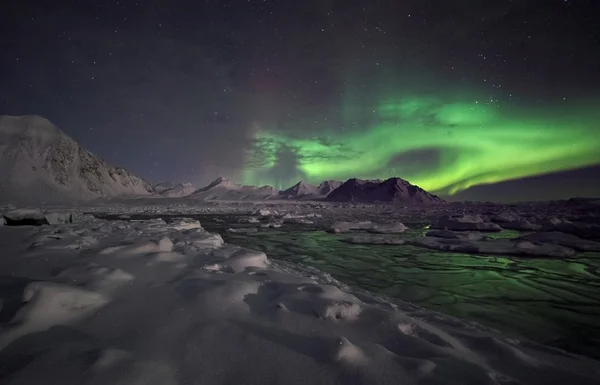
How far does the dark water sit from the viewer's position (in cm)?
412

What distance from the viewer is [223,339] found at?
7.60 feet

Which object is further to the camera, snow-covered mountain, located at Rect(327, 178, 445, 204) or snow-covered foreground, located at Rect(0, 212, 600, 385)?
snow-covered mountain, located at Rect(327, 178, 445, 204)

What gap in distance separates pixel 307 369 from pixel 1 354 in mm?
2133

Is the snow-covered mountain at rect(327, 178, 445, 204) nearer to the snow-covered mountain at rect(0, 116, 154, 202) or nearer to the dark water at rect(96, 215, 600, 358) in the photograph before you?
the snow-covered mountain at rect(0, 116, 154, 202)

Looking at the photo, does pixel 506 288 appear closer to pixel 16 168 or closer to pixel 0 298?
pixel 0 298

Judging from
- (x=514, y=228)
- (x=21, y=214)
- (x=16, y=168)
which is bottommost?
(x=514, y=228)

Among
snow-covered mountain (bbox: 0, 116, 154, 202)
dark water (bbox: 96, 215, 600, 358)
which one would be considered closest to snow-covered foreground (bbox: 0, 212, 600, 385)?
dark water (bbox: 96, 215, 600, 358)

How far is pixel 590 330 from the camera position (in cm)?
405

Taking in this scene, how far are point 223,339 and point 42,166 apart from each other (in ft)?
359

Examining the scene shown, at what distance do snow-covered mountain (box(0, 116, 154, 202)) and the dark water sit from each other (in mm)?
88938

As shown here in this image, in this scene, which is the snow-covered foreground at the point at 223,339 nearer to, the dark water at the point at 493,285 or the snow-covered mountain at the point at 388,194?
the dark water at the point at 493,285

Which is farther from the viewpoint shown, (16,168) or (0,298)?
(16,168)

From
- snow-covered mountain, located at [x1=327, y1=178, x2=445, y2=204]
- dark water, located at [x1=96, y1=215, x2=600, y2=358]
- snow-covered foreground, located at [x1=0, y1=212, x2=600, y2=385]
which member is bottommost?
dark water, located at [x1=96, y1=215, x2=600, y2=358]

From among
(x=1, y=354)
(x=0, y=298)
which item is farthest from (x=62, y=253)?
(x=1, y=354)
